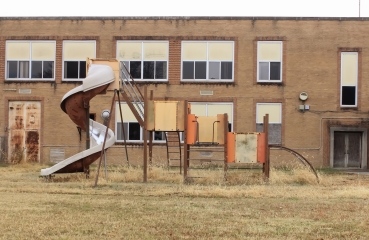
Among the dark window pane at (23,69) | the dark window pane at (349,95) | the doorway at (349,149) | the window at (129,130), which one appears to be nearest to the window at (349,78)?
the dark window pane at (349,95)

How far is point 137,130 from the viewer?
103 feet

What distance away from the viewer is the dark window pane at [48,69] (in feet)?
103

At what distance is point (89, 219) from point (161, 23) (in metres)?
20.9

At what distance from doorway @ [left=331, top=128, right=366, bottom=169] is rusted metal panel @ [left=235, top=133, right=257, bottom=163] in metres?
11.8

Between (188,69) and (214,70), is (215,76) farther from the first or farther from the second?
(188,69)

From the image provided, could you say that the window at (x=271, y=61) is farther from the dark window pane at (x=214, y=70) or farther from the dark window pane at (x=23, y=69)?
Result: the dark window pane at (x=23, y=69)

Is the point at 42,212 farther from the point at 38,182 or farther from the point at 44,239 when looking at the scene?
the point at 38,182

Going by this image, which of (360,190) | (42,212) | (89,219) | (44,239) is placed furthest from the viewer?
(360,190)

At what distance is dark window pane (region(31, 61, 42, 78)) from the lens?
31.5 m

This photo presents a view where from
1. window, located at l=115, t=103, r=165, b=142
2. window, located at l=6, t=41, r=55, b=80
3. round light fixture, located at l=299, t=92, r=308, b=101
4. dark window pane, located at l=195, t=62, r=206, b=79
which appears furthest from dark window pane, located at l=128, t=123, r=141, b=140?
round light fixture, located at l=299, t=92, r=308, b=101

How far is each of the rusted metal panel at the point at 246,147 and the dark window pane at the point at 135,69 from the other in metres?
12.2

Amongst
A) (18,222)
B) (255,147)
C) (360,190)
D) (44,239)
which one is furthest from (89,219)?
(255,147)

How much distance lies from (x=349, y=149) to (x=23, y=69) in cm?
1695

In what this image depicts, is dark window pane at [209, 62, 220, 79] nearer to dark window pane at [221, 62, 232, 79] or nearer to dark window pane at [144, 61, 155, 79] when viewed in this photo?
dark window pane at [221, 62, 232, 79]
